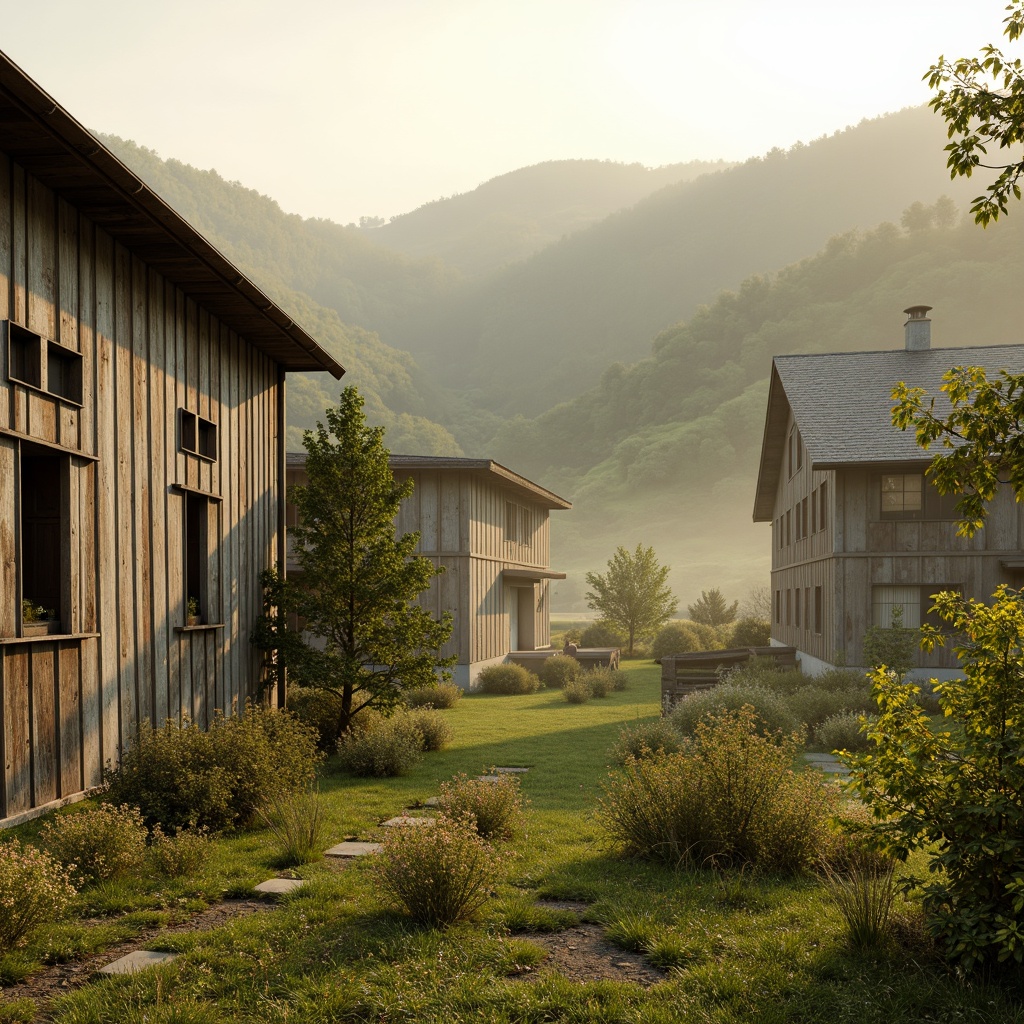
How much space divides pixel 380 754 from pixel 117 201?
683 cm

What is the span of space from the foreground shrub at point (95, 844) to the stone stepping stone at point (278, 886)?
3.41ft

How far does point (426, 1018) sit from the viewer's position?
4430 millimetres

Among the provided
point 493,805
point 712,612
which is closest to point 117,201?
point 493,805

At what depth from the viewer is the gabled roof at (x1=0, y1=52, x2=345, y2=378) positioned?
714 centimetres

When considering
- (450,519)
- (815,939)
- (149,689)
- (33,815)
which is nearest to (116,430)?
(149,689)

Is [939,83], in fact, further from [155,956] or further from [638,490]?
[638,490]

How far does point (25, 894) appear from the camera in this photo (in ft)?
17.6

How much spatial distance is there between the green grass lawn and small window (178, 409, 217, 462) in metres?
4.87

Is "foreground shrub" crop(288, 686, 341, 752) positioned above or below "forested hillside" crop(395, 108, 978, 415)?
below

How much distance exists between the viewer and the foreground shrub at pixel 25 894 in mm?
5297

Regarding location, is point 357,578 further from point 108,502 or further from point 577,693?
point 577,693

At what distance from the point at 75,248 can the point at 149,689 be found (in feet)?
14.6

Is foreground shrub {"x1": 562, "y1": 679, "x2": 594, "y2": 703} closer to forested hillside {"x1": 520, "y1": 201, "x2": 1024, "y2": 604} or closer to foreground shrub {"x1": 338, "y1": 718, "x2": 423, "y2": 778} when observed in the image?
foreground shrub {"x1": 338, "y1": 718, "x2": 423, "y2": 778}

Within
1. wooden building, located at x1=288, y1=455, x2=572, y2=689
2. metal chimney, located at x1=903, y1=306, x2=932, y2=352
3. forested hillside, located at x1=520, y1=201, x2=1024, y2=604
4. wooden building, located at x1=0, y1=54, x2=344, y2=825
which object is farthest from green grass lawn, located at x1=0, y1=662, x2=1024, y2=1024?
forested hillside, located at x1=520, y1=201, x2=1024, y2=604
